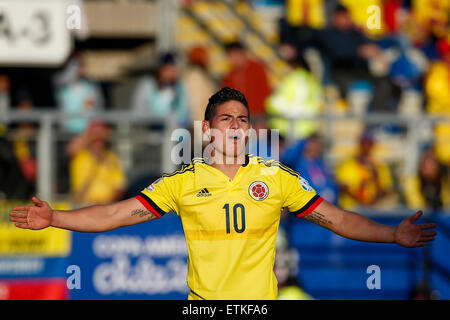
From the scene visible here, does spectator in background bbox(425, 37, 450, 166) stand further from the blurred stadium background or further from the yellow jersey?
the yellow jersey

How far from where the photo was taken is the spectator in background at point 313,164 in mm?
9555

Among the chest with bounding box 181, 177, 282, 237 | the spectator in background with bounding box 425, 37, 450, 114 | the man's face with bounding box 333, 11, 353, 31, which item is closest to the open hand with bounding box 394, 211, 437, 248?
the chest with bounding box 181, 177, 282, 237

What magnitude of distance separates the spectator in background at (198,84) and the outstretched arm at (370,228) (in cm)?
536

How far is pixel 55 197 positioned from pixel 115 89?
327cm

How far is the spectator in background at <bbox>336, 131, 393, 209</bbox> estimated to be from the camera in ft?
32.6

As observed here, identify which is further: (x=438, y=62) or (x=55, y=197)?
(x=438, y=62)

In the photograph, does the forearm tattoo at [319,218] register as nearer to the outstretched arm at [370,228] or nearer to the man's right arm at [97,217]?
the outstretched arm at [370,228]

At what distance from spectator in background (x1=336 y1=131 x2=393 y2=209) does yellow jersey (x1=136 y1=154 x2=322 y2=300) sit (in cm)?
542

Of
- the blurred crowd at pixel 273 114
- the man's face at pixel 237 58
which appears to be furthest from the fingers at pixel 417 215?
the man's face at pixel 237 58

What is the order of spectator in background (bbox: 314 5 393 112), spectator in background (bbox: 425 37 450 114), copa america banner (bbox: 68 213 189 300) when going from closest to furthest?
copa america banner (bbox: 68 213 189 300)
spectator in background (bbox: 314 5 393 112)
spectator in background (bbox: 425 37 450 114)

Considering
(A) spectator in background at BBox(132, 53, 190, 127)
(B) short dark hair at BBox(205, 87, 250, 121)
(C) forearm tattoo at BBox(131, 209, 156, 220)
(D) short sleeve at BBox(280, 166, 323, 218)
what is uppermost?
(A) spectator in background at BBox(132, 53, 190, 127)

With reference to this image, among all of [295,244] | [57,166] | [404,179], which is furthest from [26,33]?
[404,179]

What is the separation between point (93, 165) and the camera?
9.42 meters
